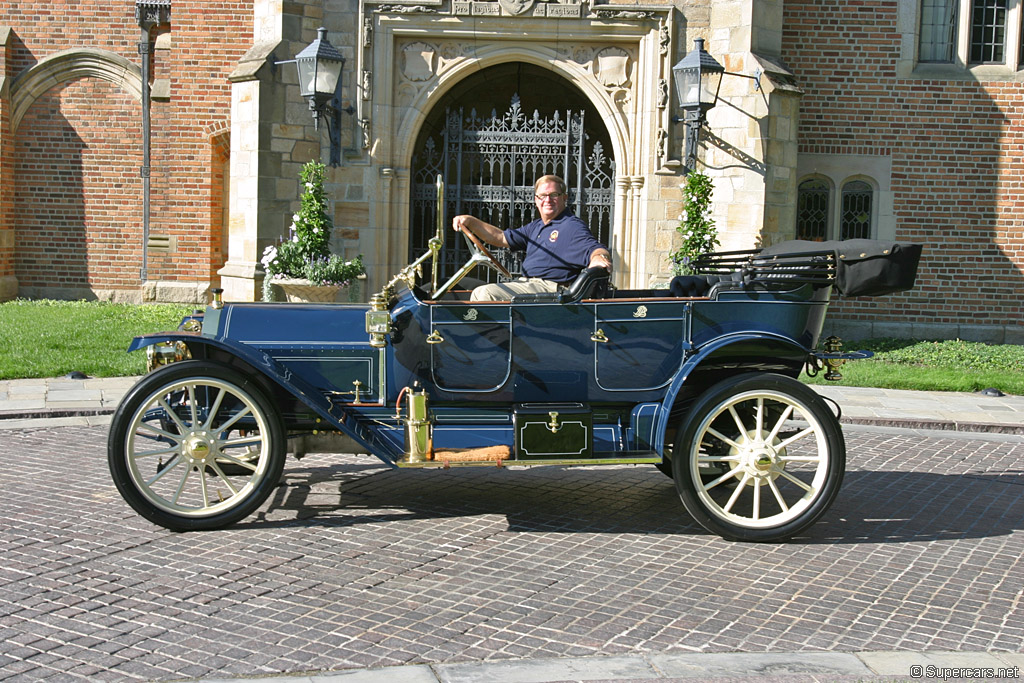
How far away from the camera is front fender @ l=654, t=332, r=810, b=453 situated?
17.3 feet

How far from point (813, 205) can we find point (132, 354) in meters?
8.63

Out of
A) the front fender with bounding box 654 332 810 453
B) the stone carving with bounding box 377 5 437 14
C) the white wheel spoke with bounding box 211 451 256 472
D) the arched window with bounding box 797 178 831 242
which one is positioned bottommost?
the white wheel spoke with bounding box 211 451 256 472

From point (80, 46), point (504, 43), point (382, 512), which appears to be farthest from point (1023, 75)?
point (80, 46)

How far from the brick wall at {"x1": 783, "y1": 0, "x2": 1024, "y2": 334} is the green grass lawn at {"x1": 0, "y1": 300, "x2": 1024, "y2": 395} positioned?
1093 millimetres

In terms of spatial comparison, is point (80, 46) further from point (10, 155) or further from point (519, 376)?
point (519, 376)

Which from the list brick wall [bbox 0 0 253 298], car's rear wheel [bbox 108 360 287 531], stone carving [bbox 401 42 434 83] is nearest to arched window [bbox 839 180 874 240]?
stone carving [bbox 401 42 434 83]

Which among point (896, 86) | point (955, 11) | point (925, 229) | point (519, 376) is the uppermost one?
point (955, 11)

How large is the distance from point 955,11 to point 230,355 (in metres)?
12.0

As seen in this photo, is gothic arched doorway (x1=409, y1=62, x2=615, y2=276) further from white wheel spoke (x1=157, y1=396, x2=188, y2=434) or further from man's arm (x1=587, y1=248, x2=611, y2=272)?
white wheel spoke (x1=157, y1=396, x2=188, y2=434)

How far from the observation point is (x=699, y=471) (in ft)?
17.8

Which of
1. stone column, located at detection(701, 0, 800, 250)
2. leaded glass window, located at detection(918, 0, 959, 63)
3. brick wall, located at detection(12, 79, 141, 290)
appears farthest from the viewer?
brick wall, located at detection(12, 79, 141, 290)

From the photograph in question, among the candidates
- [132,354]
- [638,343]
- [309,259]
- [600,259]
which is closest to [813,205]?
[309,259]

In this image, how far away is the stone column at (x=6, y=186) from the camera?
51.3ft

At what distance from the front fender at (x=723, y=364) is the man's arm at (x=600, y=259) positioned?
25.2 inches
